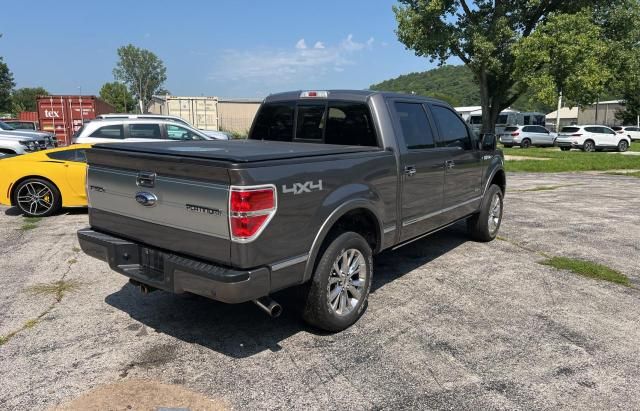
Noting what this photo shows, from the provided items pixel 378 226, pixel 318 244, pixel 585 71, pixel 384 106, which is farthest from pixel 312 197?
pixel 585 71

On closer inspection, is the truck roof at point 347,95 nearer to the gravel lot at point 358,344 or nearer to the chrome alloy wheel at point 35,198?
the gravel lot at point 358,344

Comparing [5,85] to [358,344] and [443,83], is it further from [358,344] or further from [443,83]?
[358,344]

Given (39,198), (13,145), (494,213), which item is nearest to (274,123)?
(494,213)

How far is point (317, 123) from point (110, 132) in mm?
7431

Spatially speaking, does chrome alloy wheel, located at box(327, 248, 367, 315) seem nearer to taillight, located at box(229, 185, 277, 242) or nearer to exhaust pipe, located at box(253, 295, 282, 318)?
exhaust pipe, located at box(253, 295, 282, 318)

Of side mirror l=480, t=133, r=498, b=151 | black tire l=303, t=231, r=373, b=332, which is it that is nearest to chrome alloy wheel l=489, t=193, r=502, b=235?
side mirror l=480, t=133, r=498, b=151

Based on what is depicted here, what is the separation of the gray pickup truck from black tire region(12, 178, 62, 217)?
16.4 ft

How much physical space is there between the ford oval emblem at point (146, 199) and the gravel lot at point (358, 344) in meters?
1.09

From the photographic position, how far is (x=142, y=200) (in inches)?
141

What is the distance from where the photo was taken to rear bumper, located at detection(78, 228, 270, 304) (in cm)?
313

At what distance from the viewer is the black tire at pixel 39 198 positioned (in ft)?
27.5

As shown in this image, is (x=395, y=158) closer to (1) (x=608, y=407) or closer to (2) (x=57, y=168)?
(1) (x=608, y=407)

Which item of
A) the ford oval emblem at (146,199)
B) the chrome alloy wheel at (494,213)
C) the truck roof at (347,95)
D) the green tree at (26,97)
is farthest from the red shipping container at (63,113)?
the green tree at (26,97)

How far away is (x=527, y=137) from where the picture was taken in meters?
32.8
